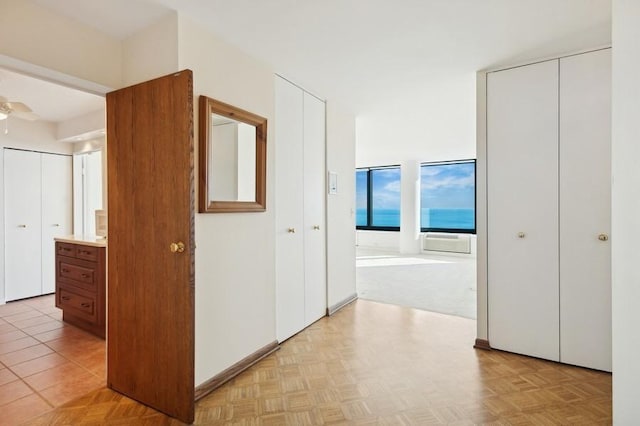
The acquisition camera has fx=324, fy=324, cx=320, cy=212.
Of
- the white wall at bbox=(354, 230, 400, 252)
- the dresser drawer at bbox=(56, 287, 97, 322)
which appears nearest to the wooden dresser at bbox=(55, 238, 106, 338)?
the dresser drawer at bbox=(56, 287, 97, 322)

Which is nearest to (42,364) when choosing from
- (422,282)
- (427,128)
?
(422,282)

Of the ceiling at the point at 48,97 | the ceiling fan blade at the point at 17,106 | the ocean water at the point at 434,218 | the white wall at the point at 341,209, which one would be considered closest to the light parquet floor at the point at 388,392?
the white wall at the point at 341,209

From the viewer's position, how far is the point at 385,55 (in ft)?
8.38

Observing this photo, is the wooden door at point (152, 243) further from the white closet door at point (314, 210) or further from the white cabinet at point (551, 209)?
the white cabinet at point (551, 209)

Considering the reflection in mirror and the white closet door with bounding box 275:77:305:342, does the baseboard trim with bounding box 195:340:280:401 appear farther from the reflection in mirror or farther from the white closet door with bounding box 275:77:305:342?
the reflection in mirror

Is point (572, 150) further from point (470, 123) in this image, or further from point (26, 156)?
point (26, 156)

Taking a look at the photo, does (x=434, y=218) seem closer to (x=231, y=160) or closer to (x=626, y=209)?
(x=231, y=160)

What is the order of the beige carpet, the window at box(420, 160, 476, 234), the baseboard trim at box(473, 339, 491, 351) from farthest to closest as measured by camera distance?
the window at box(420, 160, 476, 234)
the beige carpet
the baseboard trim at box(473, 339, 491, 351)

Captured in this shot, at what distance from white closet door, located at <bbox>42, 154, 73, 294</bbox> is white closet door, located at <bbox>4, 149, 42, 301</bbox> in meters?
0.07

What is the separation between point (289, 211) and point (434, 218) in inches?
257

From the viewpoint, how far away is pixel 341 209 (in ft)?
13.1

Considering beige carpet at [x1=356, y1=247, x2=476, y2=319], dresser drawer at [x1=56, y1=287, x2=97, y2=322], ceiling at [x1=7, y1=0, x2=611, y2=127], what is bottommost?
beige carpet at [x1=356, y1=247, x2=476, y2=319]

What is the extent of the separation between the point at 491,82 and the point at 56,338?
4.57 meters

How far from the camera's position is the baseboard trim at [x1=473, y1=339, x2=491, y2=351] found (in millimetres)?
2775
